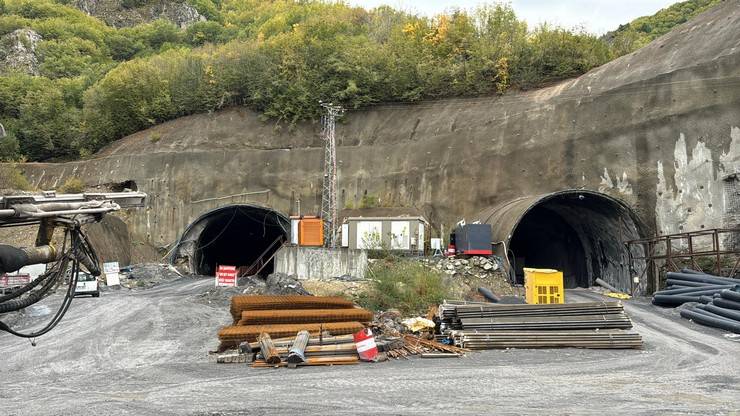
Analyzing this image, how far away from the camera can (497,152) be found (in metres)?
34.3

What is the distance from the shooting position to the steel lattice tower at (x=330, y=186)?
36469 millimetres

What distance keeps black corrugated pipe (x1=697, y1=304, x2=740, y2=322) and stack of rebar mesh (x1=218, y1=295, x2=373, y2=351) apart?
34.3ft

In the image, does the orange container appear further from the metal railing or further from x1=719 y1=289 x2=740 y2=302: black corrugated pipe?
x1=719 y1=289 x2=740 y2=302: black corrugated pipe

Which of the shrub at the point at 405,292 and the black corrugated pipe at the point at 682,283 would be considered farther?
the black corrugated pipe at the point at 682,283

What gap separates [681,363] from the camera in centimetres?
1162

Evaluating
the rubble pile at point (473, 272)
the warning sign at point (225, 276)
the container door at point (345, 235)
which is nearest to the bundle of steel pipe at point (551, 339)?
the rubble pile at point (473, 272)

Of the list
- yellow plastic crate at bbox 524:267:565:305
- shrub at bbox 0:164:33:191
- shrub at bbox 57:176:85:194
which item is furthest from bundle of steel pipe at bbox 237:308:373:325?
shrub at bbox 57:176:85:194

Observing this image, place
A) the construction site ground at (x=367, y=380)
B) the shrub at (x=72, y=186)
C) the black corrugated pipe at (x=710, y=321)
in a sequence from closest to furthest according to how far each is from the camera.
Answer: the construction site ground at (x=367, y=380) < the black corrugated pipe at (x=710, y=321) < the shrub at (x=72, y=186)

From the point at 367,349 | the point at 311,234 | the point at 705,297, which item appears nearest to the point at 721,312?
the point at 705,297

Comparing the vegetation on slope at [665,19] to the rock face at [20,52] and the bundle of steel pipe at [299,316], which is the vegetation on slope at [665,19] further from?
the rock face at [20,52]

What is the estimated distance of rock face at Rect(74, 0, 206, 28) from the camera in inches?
4250

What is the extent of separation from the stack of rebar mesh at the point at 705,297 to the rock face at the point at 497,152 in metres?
5.52

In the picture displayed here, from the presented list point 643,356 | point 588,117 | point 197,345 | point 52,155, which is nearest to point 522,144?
point 588,117

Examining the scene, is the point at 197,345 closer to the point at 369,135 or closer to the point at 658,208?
the point at 658,208
